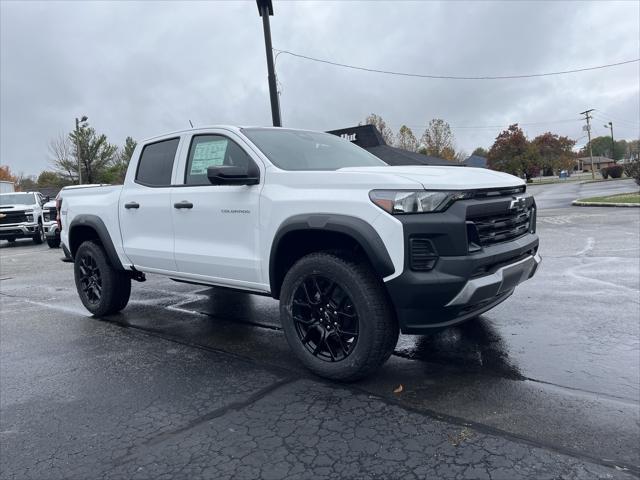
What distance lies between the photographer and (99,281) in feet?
19.9

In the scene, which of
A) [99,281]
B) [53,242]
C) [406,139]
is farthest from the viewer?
[406,139]

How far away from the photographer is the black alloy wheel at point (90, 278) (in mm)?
6059

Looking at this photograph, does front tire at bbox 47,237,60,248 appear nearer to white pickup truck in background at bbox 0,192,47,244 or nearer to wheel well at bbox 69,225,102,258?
white pickup truck in background at bbox 0,192,47,244

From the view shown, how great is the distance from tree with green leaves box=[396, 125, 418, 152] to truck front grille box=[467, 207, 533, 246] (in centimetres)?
4158

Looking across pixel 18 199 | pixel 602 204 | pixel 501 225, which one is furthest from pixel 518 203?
pixel 18 199

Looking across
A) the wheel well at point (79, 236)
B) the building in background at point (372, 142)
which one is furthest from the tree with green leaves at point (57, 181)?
the wheel well at point (79, 236)

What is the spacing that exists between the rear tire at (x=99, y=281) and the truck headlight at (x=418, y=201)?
3.86 meters

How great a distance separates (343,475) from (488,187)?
6.84ft

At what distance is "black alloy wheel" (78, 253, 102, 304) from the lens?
19.9ft

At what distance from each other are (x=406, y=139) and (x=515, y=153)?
1139 inches

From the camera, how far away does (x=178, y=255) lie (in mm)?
4855

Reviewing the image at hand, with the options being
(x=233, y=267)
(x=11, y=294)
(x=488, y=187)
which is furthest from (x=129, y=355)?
(x=11, y=294)

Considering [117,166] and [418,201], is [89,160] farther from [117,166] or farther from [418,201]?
[418,201]

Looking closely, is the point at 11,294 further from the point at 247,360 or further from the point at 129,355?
the point at 247,360
